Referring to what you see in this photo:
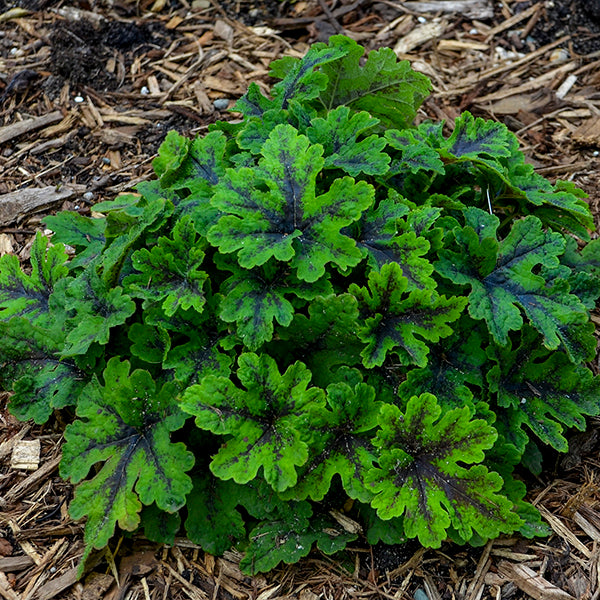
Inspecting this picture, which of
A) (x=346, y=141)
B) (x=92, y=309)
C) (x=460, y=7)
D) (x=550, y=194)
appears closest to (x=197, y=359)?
(x=92, y=309)

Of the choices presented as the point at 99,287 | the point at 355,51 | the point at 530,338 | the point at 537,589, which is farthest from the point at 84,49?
the point at 537,589

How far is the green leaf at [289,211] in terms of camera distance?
8.39 feet

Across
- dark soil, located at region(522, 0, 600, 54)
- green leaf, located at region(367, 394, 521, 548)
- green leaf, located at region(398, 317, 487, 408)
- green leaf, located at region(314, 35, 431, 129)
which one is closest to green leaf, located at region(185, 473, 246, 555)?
green leaf, located at region(367, 394, 521, 548)

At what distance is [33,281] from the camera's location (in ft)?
10.5

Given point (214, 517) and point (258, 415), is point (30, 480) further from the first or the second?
point (258, 415)

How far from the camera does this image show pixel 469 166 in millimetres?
3236

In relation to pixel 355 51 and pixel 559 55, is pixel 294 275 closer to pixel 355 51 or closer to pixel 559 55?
pixel 355 51

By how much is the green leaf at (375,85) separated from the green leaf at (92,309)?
139 cm

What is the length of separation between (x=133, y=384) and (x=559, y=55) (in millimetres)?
3706

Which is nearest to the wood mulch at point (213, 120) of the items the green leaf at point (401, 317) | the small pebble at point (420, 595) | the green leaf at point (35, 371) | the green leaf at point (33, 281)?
the small pebble at point (420, 595)

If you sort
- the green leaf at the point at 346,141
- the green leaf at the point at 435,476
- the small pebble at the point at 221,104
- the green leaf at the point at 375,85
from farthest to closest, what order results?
the small pebble at the point at 221,104, the green leaf at the point at 375,85, the green leaf at the point at 346,141, the green leaf at the point at 435,476

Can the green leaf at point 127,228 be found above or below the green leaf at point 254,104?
below

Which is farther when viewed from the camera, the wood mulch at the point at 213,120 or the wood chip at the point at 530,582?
the wood mulch at the point at 213,120

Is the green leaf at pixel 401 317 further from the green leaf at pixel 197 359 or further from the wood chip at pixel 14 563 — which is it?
the wood chip at pixel 14 563
